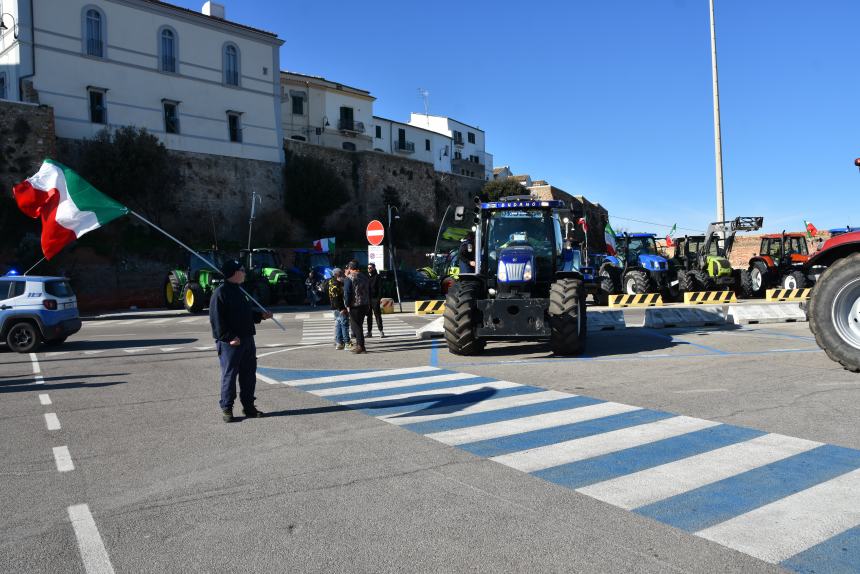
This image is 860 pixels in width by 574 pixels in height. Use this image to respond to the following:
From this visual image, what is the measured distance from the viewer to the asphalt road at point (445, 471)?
3969mm

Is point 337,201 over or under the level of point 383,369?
over

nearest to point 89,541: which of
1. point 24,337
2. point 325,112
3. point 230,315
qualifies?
point 230,315

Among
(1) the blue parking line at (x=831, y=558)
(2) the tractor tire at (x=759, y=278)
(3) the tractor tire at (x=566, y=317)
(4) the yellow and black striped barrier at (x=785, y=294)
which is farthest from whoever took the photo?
(2) the tractor tire at (x=759, y=278)

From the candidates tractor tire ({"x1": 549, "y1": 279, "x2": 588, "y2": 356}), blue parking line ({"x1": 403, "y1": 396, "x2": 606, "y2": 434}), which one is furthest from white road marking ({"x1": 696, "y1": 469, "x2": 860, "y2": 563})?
tractor tire ({"x1": 549, "y1": 279, "x2": 588, "y2": 356})

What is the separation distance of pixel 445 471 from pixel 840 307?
6.33 meters

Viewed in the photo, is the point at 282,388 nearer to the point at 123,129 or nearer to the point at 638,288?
the point at 638,288

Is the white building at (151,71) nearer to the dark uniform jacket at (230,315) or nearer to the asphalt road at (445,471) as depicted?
the asphalt road at (445,471)

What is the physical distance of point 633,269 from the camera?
84.3 ft

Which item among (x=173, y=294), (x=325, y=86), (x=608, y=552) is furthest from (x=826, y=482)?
(x=325, y=86)

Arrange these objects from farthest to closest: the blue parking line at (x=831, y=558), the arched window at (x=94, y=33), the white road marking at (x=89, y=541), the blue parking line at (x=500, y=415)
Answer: the arched window at (x=94, y=33), the blue parking line at (x=500, y=415), the white road marking at (x=89, y=541), the blue parking line at (x=831, y=558)

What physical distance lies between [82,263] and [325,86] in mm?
28988

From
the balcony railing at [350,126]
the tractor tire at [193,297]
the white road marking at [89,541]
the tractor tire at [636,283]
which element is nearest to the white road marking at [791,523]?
the white road marking at [89,541]

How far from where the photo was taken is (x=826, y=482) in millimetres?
5012

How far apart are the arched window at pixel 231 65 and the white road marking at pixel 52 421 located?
122 ft
